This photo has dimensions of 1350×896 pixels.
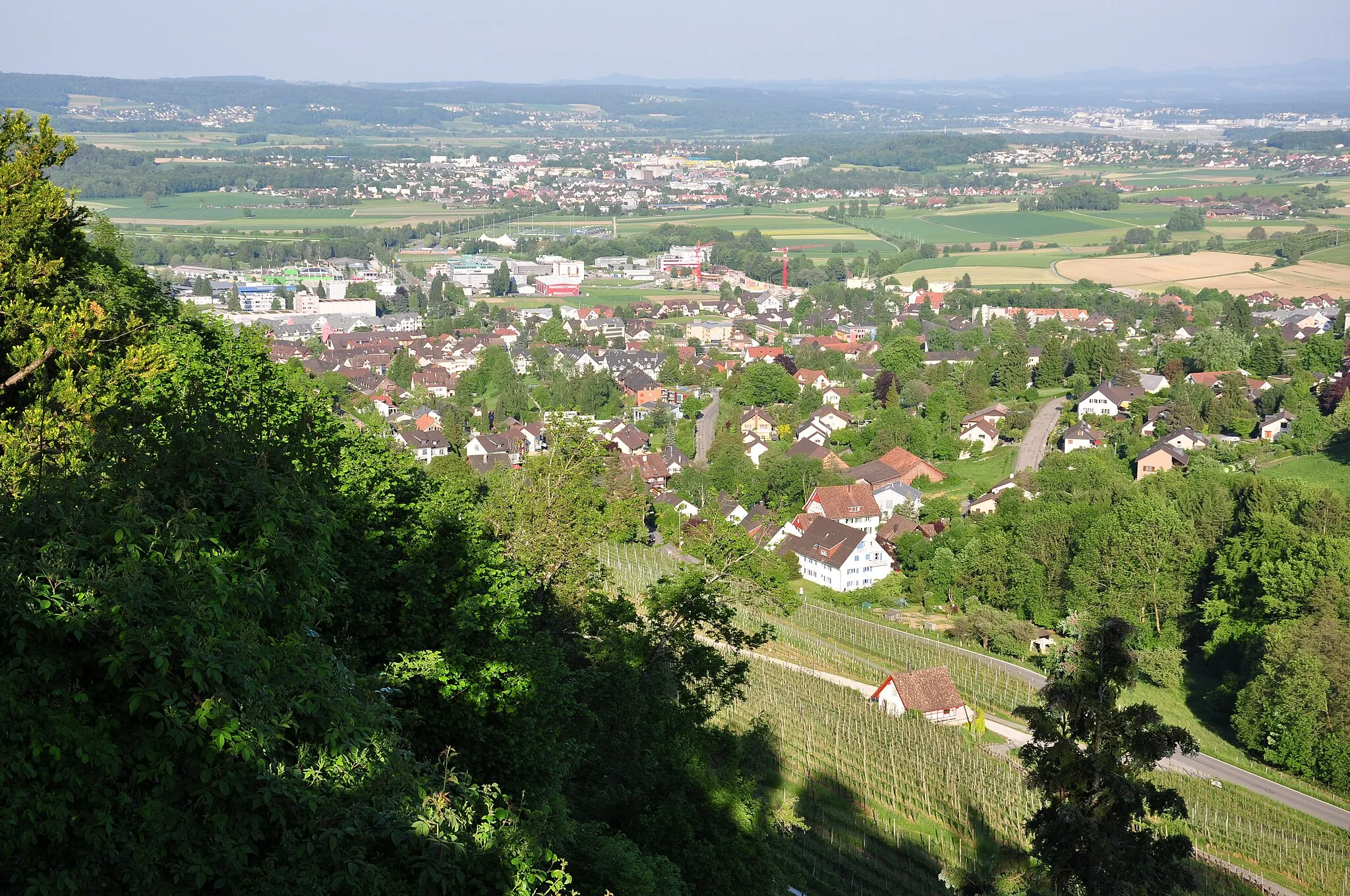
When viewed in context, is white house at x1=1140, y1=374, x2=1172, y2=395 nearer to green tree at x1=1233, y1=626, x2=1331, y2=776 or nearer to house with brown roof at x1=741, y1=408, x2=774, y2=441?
house with brown roof at x1=741, y1=408, x2=774, y2=441

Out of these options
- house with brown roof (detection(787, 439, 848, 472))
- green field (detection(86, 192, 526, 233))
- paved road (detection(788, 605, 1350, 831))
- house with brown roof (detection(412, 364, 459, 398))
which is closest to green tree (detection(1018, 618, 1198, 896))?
paved road (detection(788, 605, 1350, 831))

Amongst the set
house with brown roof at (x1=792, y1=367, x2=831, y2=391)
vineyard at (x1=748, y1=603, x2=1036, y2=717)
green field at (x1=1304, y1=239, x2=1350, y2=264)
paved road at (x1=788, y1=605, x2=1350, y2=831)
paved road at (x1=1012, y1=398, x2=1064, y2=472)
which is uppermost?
green field at (x1=1304, y1=239, x2=1350, y2=264)

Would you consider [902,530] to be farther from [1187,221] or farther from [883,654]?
[1187,221]

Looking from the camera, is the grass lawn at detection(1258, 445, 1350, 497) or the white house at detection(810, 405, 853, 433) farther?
the white house at detection(810, 405, 853, 433)

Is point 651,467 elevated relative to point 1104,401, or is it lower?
lower

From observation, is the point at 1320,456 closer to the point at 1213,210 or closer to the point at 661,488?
the point at 661,488

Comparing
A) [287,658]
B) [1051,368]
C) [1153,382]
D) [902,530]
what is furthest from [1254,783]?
[1051,368]
